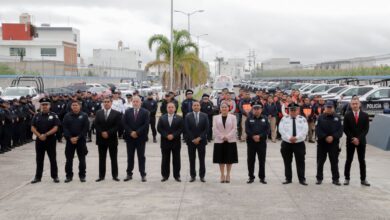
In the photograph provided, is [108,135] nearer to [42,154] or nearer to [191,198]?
[42,154]

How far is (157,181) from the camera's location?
1233 centimetres

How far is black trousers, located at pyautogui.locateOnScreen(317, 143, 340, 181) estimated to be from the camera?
39.3ft

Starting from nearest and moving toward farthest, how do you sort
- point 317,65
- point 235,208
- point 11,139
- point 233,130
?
point 235,208 → point 233,130 → point 11,139 → point 317,65

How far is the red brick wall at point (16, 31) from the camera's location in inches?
3824

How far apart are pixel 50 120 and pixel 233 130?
12.4 feet

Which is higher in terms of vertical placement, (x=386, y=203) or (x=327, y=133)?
(x=327, y=133)

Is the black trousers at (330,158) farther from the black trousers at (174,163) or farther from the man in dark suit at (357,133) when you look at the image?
the black trousers at (174,163)

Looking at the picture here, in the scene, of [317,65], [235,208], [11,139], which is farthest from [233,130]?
[317,65]

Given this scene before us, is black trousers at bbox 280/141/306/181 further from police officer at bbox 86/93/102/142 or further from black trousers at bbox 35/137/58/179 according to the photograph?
police officer at bbox 86/93/102/142

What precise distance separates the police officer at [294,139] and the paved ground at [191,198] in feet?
1.02

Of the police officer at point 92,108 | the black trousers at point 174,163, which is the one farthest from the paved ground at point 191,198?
A: the police officer at point 92,108

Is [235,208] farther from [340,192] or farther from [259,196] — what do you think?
[340,192]

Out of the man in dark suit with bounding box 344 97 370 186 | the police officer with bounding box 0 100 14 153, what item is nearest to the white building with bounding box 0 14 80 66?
the police officer with bounding box 0 100 14 153

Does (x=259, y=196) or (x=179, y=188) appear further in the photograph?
(x=179, y=188)
